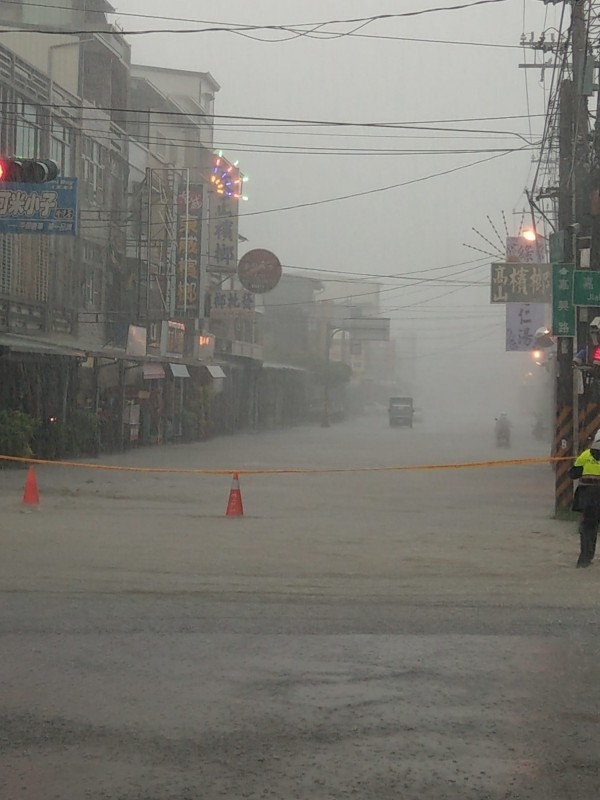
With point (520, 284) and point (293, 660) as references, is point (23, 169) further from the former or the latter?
point (520, 284)

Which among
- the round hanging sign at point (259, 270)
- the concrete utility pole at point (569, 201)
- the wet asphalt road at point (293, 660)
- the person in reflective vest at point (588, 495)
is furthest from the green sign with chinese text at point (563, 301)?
the round hanging sign at point (259, 270)

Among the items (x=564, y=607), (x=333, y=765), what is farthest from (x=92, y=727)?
(x=564, y=607)

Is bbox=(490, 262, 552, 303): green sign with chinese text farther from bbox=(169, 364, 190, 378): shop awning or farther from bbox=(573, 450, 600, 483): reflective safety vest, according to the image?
bbox=(573, 450, 600, 483): reflective safety vest

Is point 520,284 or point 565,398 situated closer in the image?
point 565,398

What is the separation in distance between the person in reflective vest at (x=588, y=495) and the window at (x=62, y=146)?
26.8 m

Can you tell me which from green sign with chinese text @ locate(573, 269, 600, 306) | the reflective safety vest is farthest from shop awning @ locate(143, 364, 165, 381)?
the reflective safety vest

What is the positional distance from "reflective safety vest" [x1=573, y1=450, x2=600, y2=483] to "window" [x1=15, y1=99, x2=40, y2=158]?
2421 cm

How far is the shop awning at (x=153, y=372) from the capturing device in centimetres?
4211

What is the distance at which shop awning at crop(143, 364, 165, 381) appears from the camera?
4211cm

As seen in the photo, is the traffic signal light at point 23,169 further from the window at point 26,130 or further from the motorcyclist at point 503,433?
the motorcyclist at point 503,433

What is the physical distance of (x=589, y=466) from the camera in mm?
12852

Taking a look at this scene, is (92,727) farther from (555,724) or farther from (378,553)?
(378,553)

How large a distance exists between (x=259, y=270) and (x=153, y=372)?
7067mm

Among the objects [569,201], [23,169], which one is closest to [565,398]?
[569,201]
